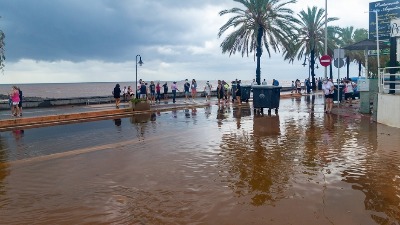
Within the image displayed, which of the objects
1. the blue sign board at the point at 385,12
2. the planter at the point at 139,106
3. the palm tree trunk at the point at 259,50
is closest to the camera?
the planter at the point at 139,106

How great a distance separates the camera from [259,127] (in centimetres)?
1407

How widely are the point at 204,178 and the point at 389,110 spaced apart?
33.0 feet

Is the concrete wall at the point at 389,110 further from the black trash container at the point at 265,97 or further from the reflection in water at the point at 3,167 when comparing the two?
the reflection in water at the point at 3,167

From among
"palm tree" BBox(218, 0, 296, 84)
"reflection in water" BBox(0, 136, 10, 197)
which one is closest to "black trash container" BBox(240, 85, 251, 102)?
Result: "palm tree" BBox(218, 0, 296, 84)

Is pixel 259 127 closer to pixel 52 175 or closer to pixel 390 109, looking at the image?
pixel 390 109

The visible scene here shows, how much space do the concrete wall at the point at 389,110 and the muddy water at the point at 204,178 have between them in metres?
1.68

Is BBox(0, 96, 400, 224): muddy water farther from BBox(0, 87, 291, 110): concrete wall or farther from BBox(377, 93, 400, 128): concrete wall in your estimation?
BBox(0, 87, 291, 110): concrete wall

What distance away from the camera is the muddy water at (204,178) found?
16.5ft

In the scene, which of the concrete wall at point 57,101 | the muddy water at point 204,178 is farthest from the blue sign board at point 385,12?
the concrete wall at point 57,101

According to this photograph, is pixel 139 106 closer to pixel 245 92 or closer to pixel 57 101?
pixel 57 101

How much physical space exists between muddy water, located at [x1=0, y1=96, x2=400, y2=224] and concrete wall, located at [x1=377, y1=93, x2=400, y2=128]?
1.68 metres

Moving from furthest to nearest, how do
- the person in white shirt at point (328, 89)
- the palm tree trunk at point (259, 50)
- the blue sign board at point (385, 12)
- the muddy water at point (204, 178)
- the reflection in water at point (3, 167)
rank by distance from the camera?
the palm tree trunk at point (259, 50) → the blue sign board at point (385, 12) → the person in white shirt at point (328, 89) → the reflection in water at point (3, 167) → the muddy water at point (204, 178)

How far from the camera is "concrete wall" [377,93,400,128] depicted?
13.3 metres

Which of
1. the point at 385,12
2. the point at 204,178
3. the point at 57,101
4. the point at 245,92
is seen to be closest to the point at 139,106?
the point at 57,101
